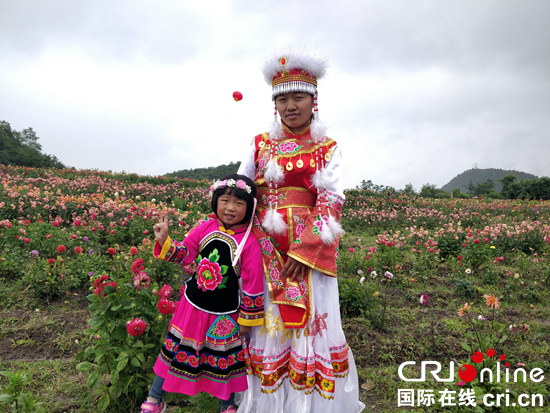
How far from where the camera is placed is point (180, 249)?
2209 millimetres

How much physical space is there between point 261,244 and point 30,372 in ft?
7.69

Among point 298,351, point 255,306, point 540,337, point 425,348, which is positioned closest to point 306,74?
point 255,306

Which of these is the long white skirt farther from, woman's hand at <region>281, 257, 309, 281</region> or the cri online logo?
the cri online logo

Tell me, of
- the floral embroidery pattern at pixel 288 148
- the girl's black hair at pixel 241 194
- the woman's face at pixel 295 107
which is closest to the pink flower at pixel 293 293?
the girl's black hair at pixel 241 194

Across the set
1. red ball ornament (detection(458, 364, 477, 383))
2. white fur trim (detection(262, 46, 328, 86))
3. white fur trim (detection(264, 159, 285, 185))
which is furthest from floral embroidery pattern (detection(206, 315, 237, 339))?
white fur trim (detection(262, 46, 328, 86))

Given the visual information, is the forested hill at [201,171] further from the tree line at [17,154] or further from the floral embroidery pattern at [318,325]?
the floral embroidery pattern at [318,325]

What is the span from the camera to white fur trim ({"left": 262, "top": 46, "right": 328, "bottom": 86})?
2246mm

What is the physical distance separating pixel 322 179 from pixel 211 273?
100cm

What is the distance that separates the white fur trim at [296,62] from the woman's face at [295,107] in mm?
182

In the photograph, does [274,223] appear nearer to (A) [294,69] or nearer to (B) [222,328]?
(B) [222,328]

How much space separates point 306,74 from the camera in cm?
228

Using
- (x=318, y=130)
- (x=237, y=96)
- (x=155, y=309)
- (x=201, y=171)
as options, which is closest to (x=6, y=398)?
(x=155, y=309)

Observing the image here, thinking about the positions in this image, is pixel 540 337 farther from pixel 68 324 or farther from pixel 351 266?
pixel 68 324

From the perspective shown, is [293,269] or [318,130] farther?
[318,130]
